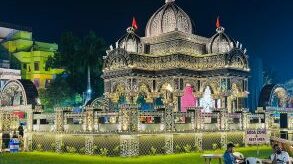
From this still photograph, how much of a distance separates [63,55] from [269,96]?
27.6 metres

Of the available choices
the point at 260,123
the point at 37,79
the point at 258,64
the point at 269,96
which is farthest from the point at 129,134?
the point at 258,64

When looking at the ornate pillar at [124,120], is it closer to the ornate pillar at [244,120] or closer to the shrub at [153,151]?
the shrub at [153,151]

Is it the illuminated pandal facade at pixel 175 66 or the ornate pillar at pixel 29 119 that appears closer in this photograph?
the ornate pillar at pixel 29 119

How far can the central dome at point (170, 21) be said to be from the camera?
1495 inches

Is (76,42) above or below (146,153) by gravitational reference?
above

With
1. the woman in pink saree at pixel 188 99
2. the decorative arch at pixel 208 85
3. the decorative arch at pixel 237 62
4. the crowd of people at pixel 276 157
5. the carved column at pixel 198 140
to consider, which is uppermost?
the decorative arch at pixel 237 62

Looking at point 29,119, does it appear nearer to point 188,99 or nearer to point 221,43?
point 188,99

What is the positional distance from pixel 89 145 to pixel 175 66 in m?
13.5

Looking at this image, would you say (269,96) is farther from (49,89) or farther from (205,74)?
(49,89)

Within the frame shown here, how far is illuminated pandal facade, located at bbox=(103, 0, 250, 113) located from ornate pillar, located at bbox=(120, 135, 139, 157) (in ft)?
40.6

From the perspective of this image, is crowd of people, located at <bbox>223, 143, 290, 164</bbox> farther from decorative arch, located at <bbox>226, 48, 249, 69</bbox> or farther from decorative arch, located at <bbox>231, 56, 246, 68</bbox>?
decorative arch, located at <bbox>231, 56, 246, 68</bbox>

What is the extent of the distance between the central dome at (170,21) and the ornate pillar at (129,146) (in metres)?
16.8

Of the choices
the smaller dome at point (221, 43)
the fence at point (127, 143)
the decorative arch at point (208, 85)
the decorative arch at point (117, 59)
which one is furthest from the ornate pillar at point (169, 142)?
the smaller dome at point (221, 43)

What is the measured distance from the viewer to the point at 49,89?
51.0 metres
